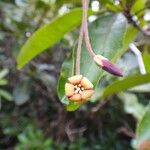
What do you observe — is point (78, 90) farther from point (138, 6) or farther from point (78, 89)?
point (138, 6)

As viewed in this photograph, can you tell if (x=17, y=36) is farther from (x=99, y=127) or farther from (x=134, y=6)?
(x=134, y=6)

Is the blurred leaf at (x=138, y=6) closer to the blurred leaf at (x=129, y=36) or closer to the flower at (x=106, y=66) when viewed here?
the blurred leaf at (x=129, y=36)

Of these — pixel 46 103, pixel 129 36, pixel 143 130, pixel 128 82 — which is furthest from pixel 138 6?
pixel 46 103

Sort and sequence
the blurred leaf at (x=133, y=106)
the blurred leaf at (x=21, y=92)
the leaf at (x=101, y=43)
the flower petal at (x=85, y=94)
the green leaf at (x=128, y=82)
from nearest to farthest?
the flower petal at (x=85, y=94) → the leaf at (x=101, y=43) → the green leaf at (x=128, y=82) → the blurred leaf at (x=133, y=106) → the blurred leaf at (x=21, y=92)

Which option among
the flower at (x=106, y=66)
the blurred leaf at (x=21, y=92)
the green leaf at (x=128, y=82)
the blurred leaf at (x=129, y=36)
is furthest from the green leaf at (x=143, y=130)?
the blurred leaf at (x=21, y=92)

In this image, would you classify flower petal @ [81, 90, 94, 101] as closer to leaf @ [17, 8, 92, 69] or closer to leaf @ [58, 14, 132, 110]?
leaf @ [58, 14, 132, 110]

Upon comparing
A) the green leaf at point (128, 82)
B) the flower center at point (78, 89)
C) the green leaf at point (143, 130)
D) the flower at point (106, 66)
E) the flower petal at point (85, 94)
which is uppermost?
the flower at point (106, 66)
